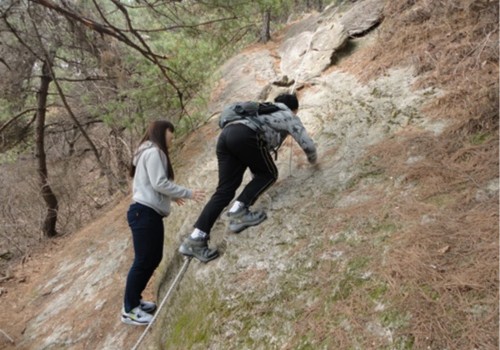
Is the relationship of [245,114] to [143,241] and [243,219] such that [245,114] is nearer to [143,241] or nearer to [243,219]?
[243,219]

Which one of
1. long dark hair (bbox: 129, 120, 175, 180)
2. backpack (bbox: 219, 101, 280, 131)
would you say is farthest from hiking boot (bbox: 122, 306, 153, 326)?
backpack (bbox: 219, 101, 280, 131)

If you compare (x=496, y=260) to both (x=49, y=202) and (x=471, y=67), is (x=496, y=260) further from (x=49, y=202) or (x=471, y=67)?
(x=49, y=202)

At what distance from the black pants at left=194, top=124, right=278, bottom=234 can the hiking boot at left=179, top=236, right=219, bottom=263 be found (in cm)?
16

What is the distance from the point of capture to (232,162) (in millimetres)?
3492

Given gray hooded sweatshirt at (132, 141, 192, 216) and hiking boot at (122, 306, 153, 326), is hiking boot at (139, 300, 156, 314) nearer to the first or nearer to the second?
hiking boot at (122, 306, 153, 326)

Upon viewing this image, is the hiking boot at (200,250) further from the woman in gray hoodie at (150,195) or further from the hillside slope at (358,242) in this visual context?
the woman in gray hoodie at (150,195)

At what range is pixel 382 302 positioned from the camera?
7.74 feet

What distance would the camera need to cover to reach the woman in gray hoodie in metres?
3.36

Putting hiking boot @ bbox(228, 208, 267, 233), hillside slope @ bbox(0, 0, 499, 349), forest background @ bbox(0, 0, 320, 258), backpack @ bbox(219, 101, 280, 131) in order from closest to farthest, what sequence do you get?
hillside slope @ bbox(0, 0, 499, 349) → backpack @ bbox(219, 101, 280, 131) → hiking boot @ bbox(228, 208, 267, 233) → forest background @ bbox(0, 0, 320, 258)

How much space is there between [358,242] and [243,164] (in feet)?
4.35

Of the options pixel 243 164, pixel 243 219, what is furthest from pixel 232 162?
pixel 243 219

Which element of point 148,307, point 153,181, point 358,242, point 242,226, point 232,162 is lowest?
point 358,242

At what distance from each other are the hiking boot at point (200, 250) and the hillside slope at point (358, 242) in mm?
90

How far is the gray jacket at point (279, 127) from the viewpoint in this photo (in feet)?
11.3
